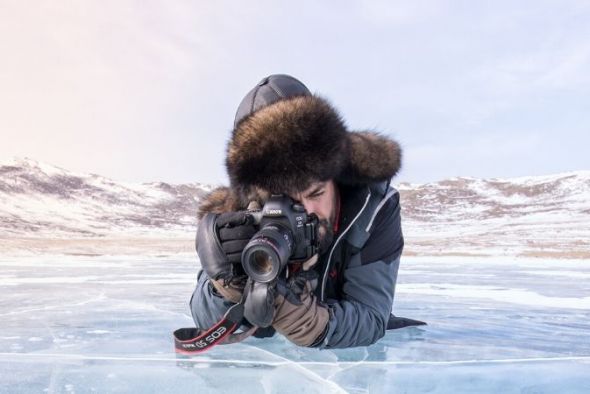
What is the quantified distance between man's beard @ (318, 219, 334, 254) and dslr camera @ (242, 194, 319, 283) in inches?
6.1

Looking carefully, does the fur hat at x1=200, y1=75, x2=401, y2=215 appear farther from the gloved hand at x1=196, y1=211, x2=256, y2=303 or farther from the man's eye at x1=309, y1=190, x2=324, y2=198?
the gloved hand at x1=196, y1=211, x2=256, y2=303

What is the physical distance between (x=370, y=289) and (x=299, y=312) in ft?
1.33

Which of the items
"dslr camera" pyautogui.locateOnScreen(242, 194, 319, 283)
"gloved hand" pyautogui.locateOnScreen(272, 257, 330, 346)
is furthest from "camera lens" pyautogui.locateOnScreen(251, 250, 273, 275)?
"gloved hand" pyautogui.locateOnScreen(272, 257, 330, 346)

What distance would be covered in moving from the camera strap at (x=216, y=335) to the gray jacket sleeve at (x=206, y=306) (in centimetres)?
5

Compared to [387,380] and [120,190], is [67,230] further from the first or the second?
[387,380]

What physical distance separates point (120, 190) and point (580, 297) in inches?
1474

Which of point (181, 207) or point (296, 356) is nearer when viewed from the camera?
point (296, 356)

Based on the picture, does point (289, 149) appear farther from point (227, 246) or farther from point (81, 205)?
point (81, 205)

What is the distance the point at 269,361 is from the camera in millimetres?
1658

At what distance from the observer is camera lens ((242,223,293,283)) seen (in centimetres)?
127

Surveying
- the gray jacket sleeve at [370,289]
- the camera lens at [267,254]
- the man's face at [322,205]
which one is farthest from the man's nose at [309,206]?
the camera lens at [267,254]

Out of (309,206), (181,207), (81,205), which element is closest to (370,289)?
(309,206)

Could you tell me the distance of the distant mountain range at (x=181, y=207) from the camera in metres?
23.2

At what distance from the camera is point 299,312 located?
1.45m
